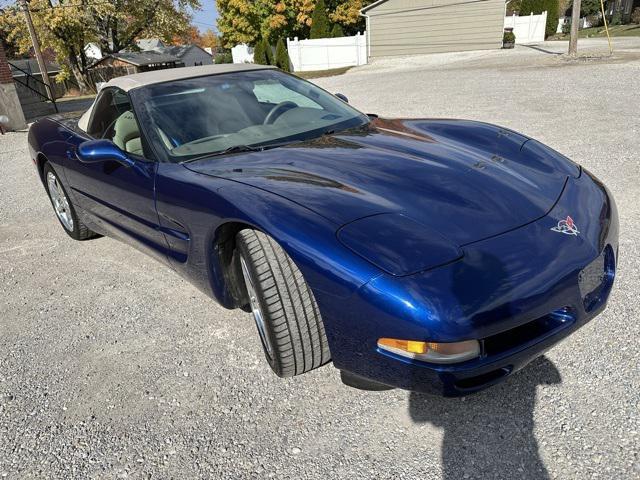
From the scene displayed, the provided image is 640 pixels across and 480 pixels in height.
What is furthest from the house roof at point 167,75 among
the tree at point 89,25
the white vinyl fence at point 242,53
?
the white vinyl fence at point 242,53

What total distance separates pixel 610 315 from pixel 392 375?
56.9 inches

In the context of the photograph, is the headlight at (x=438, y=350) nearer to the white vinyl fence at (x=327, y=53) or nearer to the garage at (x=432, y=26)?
the garage at (x=432, y=26)

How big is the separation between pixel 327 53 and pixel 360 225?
29183 millimetres

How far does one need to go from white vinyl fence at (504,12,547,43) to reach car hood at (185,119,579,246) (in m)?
34.1

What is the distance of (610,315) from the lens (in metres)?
2.46

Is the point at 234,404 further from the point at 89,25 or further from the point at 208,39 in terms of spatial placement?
the point at 208,39

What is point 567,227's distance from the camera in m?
1.90

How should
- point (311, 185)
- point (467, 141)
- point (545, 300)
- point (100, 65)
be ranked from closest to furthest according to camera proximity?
1. point (545, 300)
2. point (311, 185)
3. point (467, 141)
4. point (100, 65)

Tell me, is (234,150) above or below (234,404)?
above

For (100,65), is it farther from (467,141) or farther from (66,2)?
(467,141)

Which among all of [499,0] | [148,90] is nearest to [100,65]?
[499,0]

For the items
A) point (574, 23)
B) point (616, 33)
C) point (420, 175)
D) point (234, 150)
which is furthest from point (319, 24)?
point (420, 175)

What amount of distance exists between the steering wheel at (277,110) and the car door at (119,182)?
2.44 ft

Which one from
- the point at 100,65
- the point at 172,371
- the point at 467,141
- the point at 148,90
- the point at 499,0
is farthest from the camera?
the point at 100,65
